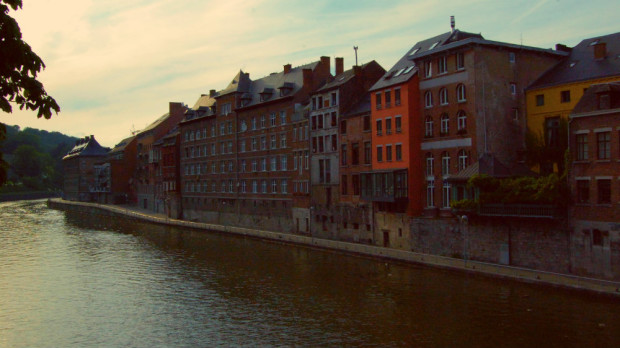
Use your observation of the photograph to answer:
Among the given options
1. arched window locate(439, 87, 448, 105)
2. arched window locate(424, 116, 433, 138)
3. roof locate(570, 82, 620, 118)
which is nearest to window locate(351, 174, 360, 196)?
arched window locate(424, 116, 433, 138)

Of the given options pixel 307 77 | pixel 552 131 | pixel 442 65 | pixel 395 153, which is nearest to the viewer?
pixel 552 131

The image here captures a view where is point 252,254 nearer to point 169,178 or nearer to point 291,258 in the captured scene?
point 291,258

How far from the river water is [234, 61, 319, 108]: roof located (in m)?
24.7

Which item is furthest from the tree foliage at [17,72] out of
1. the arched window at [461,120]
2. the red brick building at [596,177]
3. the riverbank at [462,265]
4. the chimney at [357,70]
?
the chimney at [357,70]

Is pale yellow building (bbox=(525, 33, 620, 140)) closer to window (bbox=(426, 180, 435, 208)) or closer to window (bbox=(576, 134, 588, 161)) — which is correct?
window (bbox=(576, 134, 588, 161))

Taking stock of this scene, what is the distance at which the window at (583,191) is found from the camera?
121ft

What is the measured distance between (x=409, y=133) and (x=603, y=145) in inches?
725

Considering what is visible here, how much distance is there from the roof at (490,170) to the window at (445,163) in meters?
3.05

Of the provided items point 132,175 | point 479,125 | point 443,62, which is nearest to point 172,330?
point 479,125

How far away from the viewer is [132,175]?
131875mm

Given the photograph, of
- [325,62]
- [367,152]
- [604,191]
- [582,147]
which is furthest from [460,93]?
[325,62]

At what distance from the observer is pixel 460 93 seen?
47844 millimetres

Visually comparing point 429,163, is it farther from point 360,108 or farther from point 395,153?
point 360,108

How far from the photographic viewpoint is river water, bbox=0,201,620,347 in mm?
29062
